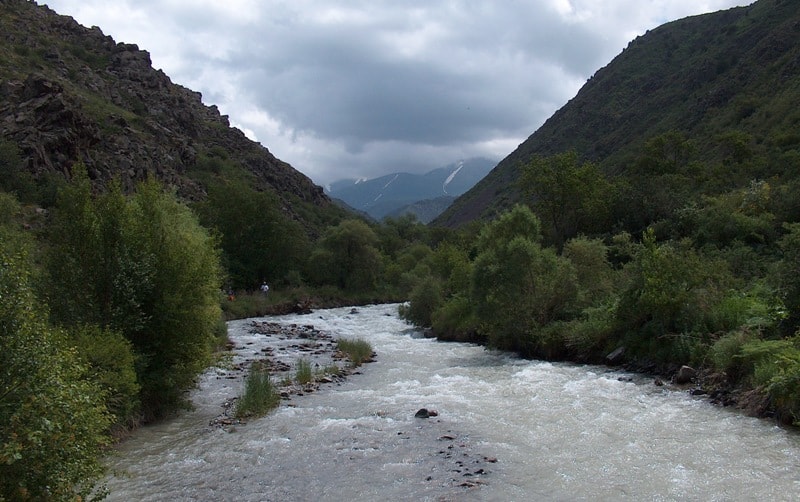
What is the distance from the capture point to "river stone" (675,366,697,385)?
62.8 ft

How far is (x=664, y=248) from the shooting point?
77.1 feet

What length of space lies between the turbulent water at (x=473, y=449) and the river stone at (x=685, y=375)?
97 cm

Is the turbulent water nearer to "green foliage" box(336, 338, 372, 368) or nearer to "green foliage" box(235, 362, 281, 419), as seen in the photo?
"green foliage" box(235, 362, 281, 419)

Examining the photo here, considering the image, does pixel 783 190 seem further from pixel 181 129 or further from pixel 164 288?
pixel 181 129

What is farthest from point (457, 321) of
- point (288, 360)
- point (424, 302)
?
point (288, 360)

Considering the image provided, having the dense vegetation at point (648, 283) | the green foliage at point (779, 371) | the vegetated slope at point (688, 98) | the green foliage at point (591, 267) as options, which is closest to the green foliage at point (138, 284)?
the green foliage at point (779, 371)

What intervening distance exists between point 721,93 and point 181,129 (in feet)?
311

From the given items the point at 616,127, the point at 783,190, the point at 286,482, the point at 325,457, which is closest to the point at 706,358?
the point at 325,457

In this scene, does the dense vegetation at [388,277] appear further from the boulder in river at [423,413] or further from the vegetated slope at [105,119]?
the boulder in river at [423,413]

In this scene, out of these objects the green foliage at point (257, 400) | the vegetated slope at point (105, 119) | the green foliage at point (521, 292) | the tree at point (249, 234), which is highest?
the vegetated slope at point (105, 119)

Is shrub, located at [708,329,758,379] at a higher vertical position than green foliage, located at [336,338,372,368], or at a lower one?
higher

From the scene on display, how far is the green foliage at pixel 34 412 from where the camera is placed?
6742mm

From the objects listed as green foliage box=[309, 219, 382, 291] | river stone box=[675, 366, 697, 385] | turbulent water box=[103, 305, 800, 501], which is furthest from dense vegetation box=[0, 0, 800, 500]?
turbulent water box=[103, 305, 800, 501]

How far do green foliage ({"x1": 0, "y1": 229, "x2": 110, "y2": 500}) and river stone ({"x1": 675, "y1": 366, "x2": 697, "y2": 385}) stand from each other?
18092 mm
